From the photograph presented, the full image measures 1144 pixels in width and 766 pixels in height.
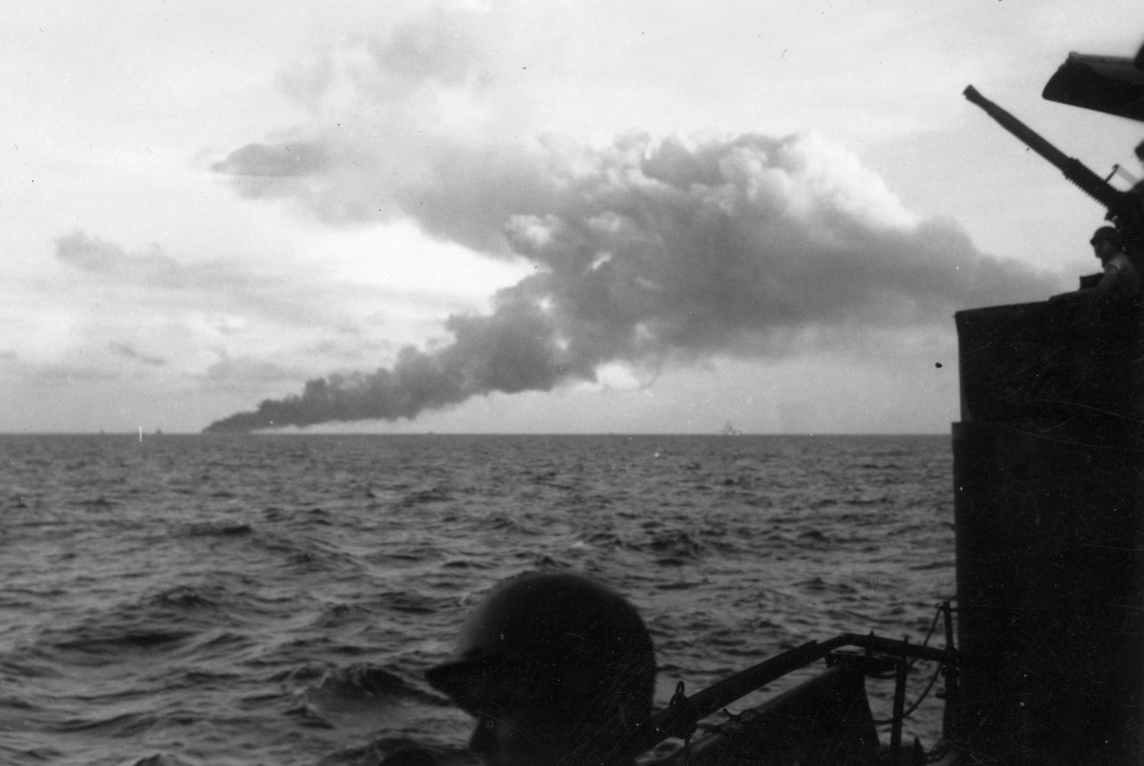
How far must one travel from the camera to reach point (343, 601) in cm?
1517

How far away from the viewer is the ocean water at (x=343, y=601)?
9234 mm

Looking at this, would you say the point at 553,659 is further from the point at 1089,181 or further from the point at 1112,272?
the point at 1089,181

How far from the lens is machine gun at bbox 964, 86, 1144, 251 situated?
14.9 ft

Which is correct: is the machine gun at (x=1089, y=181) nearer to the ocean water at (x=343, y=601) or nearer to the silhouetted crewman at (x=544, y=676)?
the silhouetted crewman at (x=544, y=676)

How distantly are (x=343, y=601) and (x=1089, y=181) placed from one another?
13.1 metres

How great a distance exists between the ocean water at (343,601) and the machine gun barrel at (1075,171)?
6164 millimetres

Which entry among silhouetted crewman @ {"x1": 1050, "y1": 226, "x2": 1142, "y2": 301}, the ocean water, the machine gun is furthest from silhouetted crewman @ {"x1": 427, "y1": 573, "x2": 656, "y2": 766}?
the ocean water

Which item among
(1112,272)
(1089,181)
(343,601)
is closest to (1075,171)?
(1089,181)

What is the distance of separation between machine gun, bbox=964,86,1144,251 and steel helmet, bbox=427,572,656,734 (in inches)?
120

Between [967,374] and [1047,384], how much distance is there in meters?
0.35

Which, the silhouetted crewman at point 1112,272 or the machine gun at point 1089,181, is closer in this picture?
the silhouetted crewman at point 1112,272

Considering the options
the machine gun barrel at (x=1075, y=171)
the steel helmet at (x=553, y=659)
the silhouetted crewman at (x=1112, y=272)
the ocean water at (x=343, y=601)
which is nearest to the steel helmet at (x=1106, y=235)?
the silhouetted crewman at (x=1112, y=272)

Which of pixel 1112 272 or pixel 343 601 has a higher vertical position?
pixel 1112 272

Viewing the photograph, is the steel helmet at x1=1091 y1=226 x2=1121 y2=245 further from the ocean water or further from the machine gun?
the ocean water
